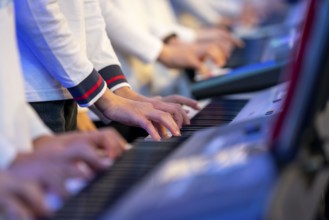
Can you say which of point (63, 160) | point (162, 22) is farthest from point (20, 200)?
point (162, 22)

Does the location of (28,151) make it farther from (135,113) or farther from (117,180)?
(135,113)

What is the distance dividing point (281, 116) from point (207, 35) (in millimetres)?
2439

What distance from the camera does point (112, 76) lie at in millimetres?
1769

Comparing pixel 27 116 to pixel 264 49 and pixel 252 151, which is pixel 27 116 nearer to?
pixel 252 151

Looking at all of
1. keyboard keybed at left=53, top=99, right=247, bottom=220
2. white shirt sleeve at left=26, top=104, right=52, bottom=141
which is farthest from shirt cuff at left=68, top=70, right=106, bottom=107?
white shirt sleeve at left=26, top=104, right=52, bottom=141

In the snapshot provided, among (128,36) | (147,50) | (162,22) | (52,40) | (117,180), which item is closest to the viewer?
(117,180)

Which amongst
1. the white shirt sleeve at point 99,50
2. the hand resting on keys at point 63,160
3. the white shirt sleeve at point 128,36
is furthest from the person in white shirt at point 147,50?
the hand resting on keys at point 63,160

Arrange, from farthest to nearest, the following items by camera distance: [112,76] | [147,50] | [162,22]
Answer: [162,22] < [147,50] < [112,76]

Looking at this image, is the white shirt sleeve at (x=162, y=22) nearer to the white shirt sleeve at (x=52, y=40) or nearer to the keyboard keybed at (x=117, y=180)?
the white shirt sleeve at (x=52, y=40)

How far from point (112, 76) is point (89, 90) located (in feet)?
0.61

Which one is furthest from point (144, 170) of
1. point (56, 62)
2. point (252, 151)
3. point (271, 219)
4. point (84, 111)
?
point (84, 111)

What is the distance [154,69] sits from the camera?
281 cm

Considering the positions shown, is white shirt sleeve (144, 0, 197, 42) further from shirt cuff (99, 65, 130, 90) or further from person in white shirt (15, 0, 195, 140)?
person in white shirt (15, 0, 195, 140)

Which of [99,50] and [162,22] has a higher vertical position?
[99,50]
